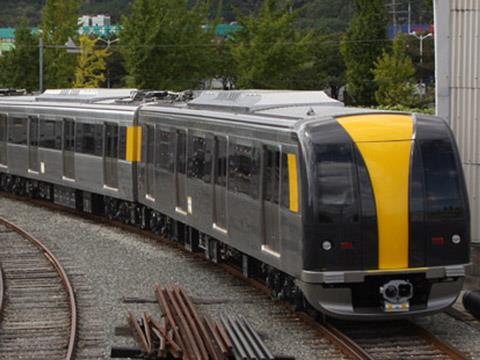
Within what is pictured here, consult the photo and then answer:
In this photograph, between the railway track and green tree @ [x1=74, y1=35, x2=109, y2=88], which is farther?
green tree @ [x1=74, y1=35, x2=109, y2=88]

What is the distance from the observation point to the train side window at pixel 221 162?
15688 mm

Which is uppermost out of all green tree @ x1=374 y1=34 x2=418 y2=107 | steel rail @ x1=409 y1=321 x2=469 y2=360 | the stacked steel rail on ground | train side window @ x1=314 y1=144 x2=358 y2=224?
green tree @ x1=374 y1=34 x2=418 y2=107

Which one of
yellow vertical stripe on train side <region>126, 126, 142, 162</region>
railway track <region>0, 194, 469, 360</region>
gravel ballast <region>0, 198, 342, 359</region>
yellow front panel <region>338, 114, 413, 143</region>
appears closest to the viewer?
railway track <region>0, 194, 469, 360</region>

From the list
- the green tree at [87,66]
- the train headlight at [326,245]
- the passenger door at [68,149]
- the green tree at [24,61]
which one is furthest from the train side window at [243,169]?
the green tree at [24,61]

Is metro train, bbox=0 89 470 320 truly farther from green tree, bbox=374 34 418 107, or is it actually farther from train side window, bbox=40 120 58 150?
green tree, bbox=374 34 418 107

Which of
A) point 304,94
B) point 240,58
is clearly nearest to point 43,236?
point 304,94

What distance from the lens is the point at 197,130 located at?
57.1 feet

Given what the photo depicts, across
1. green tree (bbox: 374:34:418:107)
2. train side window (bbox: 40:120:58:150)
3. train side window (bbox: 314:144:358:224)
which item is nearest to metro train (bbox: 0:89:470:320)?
train side window (bbox: 314:144:358:224)

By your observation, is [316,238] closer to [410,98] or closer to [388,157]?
[388,157]

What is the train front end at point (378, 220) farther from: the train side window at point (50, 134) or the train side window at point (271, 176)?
the train side window at point (50, 134)

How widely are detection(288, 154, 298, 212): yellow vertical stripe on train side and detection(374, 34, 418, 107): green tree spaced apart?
3257 centimetres

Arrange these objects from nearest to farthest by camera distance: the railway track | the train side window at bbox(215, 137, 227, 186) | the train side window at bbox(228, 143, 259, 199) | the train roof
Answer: the railway track → the train roof → the train side window at bbox(228, 143, 259, 199) → the train side window at bbox(215, 137, 227, 186)

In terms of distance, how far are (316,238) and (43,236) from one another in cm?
1097

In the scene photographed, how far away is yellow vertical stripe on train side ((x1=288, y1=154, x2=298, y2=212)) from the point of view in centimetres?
1237
